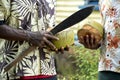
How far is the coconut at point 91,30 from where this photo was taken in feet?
11.2

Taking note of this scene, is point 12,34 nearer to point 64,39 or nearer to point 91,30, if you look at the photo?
point 64,39

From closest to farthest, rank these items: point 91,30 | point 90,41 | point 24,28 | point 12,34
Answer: point 12,34 < point 24,28 < point 91,30 < point 90,41

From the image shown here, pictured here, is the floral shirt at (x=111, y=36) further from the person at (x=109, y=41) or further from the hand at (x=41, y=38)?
the hand at (x=41, y=38)

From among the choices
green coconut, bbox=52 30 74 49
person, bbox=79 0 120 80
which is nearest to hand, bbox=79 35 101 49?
person, bbox=79 0 120 80

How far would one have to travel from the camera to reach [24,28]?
316cm

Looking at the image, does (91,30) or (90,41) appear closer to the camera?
(91,30)

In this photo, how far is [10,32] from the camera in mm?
3041

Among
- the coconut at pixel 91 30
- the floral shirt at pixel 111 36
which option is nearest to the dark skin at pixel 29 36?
the coconut at pixel 91 30

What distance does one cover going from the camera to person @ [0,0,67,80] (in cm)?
306

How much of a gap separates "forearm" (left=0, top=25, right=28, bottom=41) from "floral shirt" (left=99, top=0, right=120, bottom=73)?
0.73m

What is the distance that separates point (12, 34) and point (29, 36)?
0.12 metres

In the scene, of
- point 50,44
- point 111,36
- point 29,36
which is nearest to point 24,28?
point 29,36

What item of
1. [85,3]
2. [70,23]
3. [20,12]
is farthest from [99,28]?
[85,3]

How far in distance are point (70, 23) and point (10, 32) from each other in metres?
0.41
